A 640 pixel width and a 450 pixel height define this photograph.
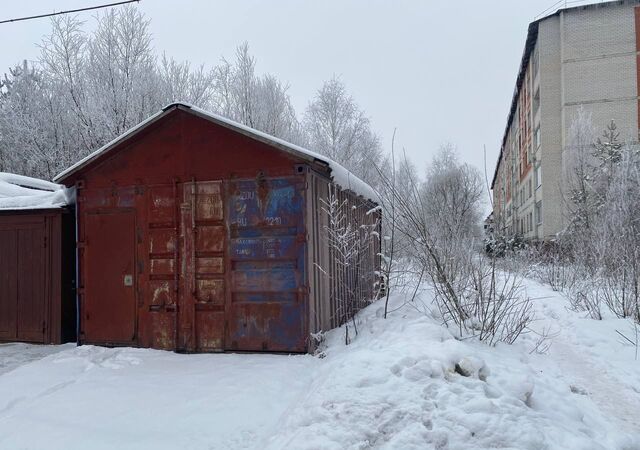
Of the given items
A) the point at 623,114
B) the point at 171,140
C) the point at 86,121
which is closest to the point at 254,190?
the point at 171,140

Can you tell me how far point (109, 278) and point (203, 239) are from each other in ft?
5.55

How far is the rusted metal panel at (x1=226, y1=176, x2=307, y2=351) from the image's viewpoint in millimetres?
6469

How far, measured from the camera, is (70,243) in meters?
7.95

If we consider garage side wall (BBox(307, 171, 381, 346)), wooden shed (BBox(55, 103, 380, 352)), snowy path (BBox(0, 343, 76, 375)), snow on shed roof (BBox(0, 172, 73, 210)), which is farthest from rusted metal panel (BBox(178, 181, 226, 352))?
snow on shed roof (BBox(0, 172, 73, 210))

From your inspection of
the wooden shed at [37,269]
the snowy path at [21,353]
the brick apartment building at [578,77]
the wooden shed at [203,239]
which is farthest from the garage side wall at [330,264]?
the brick apartment building at [578,77]

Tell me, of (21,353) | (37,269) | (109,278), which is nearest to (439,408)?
(109,278)

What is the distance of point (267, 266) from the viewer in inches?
260

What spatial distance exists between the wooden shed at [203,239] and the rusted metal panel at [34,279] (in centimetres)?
71

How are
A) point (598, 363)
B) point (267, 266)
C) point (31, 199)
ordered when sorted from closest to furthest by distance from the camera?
1. point (598, 363)
2. point (267, 266)
3. point (31, 199)

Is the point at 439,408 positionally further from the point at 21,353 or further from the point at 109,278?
the point at 21,353

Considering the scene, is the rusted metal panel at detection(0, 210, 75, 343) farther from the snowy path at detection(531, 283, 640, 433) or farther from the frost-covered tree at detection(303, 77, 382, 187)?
the frost-covered tree at detection(303, 77, 382, 187)

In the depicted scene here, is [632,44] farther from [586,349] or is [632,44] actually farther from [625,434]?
[625,434]

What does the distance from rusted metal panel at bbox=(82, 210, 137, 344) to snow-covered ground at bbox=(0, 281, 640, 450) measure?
1.79ft

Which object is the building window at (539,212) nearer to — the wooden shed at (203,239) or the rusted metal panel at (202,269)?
the wooden shed at (203,239)
